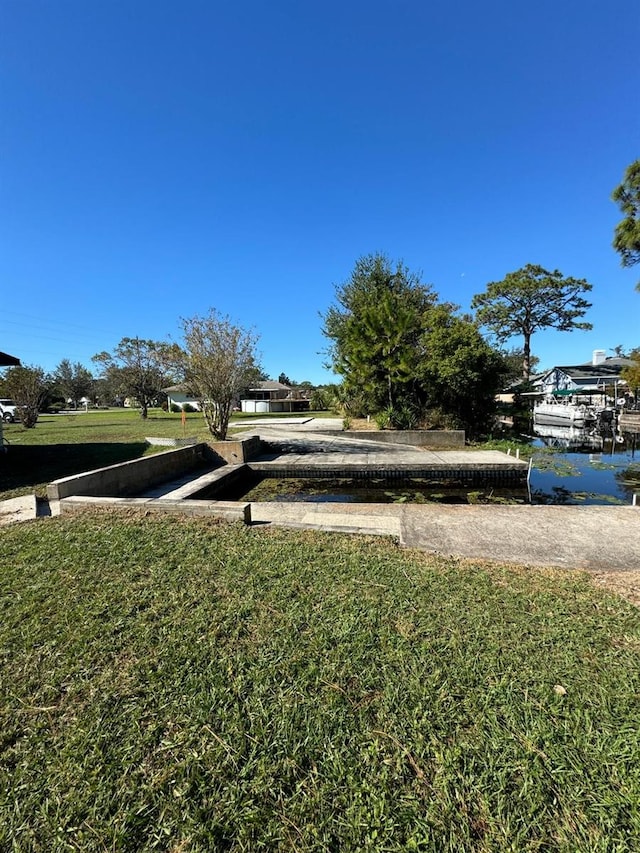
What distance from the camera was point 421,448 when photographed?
12242 mm

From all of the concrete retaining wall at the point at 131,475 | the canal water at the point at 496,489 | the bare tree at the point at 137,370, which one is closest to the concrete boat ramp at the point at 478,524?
the concrete retaining wall at the point at 131,475

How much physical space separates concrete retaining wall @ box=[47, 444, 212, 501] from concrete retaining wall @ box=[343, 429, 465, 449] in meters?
6.28

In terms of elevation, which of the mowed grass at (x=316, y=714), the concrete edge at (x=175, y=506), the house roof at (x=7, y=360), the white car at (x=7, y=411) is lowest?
the mowed grass at (x=316, y=714)

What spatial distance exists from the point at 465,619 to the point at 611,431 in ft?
75.4

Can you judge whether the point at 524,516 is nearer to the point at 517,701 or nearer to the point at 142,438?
the point at 517,701

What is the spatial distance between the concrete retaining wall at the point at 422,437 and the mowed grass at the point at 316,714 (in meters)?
9.89

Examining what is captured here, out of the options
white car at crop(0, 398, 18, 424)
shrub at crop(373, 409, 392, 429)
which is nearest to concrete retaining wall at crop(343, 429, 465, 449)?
shrub at crop(373, 409, 392, 429)

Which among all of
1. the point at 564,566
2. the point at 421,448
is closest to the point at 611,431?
the point at 421,448

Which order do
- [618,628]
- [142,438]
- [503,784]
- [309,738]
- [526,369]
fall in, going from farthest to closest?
[526,369] → [142,438] → [618,628] → [309,738] → [503,784]

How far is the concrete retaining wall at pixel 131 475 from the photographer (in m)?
5.17

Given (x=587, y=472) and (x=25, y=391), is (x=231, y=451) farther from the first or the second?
(x=25, y=391)

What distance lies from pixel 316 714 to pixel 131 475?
6.08m

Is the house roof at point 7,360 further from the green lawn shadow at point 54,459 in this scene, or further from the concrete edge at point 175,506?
the concrete edge at point 175,506

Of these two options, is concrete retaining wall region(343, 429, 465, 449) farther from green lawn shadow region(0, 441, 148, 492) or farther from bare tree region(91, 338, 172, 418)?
bare tree region(91, 338, 172, 418)
